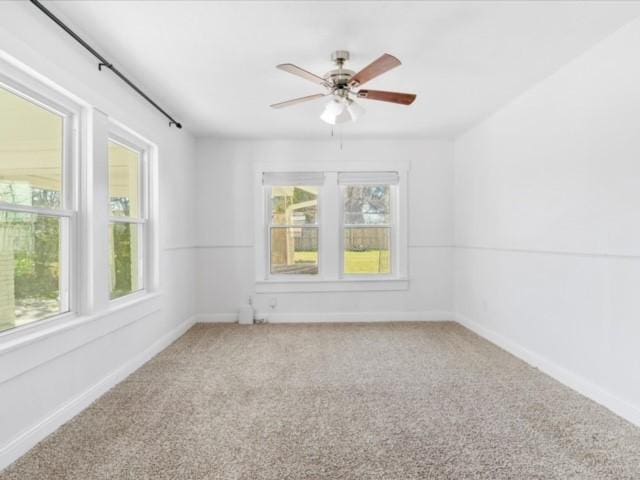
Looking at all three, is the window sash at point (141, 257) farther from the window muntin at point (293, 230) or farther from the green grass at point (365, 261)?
the green grass at point (365, 261)

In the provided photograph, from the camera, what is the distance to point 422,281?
5191 mm

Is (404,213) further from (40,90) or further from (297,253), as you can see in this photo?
(40,90)

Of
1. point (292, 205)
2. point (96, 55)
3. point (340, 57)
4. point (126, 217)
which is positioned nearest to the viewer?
point (96, 55)

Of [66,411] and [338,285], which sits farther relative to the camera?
[338,285]

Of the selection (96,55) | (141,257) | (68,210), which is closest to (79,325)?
(68,210)

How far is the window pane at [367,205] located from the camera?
5.25 m

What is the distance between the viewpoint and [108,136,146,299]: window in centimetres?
327

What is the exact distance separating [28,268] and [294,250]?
128 inches

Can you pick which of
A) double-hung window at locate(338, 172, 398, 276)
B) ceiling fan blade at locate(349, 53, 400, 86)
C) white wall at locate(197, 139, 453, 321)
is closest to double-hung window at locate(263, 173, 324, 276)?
white wall at locate(197, 139, 453, 321)

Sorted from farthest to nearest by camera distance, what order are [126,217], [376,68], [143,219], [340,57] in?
[143,219] < [126,217] < [340,57] < [376,68]

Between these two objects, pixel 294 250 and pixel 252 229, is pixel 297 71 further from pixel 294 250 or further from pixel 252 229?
pixel 294 250

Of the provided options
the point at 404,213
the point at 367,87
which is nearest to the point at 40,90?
the point at 367,87

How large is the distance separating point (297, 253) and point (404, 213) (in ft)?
4.87

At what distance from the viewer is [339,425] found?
A: 2.34m
